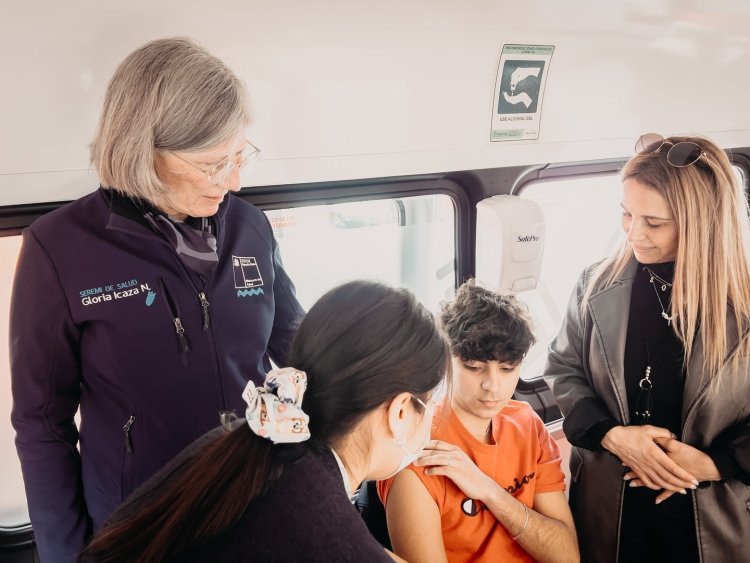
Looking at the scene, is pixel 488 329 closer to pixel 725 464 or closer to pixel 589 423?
pixel 589 423

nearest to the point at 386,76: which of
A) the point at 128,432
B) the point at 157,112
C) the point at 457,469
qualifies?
the point at 157,112

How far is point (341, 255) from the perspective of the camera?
3.23 metres

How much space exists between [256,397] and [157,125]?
0.68 m

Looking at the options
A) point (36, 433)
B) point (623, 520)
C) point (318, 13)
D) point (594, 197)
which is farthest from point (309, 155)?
point (594, 197)

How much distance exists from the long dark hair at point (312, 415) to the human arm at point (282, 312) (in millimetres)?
686

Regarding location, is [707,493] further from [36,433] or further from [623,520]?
[36,433]

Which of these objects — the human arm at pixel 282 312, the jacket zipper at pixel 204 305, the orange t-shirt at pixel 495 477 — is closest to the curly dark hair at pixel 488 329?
the orange t-shirt at pixel 495 477

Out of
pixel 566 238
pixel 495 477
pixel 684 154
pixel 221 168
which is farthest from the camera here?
pixel 566 238

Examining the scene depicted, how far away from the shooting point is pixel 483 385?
1.99m

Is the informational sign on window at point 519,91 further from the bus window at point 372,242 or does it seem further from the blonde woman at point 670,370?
the blonde woman at point 670,370

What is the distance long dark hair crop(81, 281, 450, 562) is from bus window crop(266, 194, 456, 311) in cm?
147

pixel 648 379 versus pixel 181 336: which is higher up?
pixel 181 336

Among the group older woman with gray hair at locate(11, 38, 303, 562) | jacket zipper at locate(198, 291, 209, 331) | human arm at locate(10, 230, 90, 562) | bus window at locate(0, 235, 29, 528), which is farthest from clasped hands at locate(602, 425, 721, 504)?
bus window at locate(0, 235, 29, 528)

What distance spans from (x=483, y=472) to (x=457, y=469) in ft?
0.54
